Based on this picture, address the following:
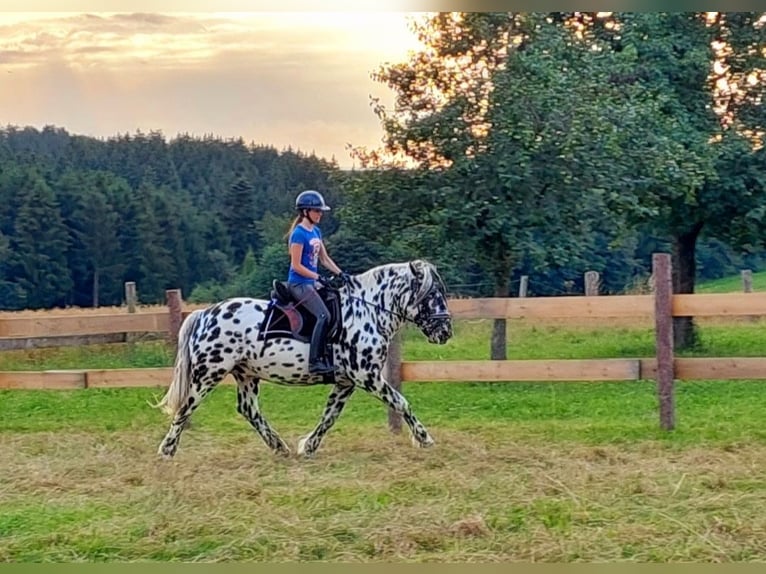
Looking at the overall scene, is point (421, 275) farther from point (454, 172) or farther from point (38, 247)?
point (38, 247)

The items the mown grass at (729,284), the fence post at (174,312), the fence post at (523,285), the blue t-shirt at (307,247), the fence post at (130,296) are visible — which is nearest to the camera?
the blue t-shirt at (307,247)

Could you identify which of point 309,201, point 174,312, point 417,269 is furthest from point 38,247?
point 417,269

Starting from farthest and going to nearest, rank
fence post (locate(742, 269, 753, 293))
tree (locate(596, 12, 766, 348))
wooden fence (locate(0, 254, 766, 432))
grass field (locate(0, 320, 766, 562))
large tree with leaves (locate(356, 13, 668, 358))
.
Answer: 1. fence post (locate(742, 269, 753, 293))
2. tree (locate(596, 12, 766, 348))
3. large tree with leaves (locate(356, 13, 668, 358))
4. wooden fence (locate(0, 254, 766, 432))
5. grass field (locate(0, 320, 766, 562))

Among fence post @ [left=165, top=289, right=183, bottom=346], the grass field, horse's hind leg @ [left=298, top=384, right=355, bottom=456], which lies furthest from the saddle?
fence post @ [left=165, top=289, right=183, bottom=346]

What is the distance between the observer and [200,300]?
9359mm

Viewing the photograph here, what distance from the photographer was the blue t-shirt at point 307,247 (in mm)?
5465

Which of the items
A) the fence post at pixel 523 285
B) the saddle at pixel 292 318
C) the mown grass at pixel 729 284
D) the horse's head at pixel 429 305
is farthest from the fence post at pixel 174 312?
the mown grass at pixel 729 284

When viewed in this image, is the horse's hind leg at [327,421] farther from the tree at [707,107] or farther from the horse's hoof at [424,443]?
the tree at [707,107]

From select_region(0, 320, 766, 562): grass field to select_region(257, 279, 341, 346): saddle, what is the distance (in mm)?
763

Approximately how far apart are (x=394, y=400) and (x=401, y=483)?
83 centimetres

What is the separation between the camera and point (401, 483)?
5020mm

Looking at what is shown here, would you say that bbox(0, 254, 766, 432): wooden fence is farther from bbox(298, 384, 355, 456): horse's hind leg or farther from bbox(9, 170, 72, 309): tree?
bbox(9, 170, 72, 309): tree

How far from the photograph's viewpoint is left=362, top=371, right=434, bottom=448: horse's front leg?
5734mm

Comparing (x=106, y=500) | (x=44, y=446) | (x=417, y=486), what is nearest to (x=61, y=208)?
(x=44, y=446)
